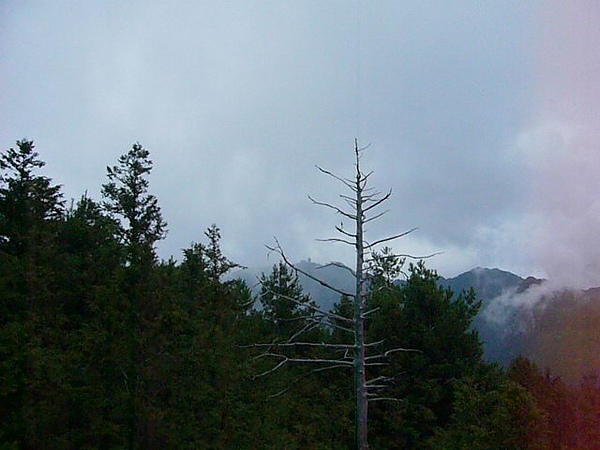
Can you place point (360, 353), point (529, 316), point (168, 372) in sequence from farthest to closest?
point (529, 316), point (168, 372), point (360, 353)

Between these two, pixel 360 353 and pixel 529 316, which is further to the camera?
pixel 529 316

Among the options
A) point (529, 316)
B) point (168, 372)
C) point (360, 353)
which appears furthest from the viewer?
point (529, 316)

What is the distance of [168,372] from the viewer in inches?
467

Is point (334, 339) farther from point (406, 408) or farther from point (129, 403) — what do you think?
point (129, 403)

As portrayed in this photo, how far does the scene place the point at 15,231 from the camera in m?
12.4

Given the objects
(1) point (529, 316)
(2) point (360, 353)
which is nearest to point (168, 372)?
(2) point (360, 353)

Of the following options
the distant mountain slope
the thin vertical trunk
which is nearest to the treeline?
the thin vertical trunk

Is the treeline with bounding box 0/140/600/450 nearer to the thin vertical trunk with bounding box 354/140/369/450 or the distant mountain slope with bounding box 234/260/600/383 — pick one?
the thin vertical trunk with bounding box 354/140/369/450

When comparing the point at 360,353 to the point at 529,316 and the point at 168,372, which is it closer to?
the point at 168,372

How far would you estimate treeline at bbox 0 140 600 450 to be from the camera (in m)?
10.4

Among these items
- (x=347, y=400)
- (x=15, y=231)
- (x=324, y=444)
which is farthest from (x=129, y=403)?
(x=347, y=400)

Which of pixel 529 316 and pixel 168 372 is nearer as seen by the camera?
Result: pixel 168 372

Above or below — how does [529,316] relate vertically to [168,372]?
above

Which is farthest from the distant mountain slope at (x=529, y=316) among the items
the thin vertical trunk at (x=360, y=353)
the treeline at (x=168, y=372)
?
the treeline at (x=168, y=372)
